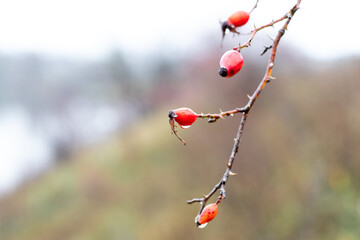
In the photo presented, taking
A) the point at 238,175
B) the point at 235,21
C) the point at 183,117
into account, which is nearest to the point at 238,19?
the point at 235,21

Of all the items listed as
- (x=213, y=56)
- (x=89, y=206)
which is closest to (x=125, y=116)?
(x=89, y=206)

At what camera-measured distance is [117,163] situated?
65.8 ft

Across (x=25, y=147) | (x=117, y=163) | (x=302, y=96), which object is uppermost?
(x=302, y=96)

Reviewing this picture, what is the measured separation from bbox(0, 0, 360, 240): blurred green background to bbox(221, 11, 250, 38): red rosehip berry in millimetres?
7382

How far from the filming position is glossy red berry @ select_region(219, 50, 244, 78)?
53.9 inches

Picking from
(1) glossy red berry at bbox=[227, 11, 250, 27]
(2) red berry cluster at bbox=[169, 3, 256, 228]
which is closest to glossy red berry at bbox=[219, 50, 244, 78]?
(2) red berry cluster at bbox=[169, 3, 256, 228]

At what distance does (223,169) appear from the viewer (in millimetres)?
11758

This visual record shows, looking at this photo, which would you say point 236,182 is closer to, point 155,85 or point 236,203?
point 236,203

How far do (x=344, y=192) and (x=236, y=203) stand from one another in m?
2.75

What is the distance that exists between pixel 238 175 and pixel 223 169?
1255 mm

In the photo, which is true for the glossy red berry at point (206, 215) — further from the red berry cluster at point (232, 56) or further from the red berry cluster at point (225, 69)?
the red berry cluster at point (232, 56)

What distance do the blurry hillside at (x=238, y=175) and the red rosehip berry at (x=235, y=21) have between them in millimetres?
7852

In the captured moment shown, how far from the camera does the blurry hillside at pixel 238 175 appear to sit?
33.8 feet

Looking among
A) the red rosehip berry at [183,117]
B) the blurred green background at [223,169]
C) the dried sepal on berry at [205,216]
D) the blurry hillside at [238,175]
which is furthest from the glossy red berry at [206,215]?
the blurry hillside at [238,175]
